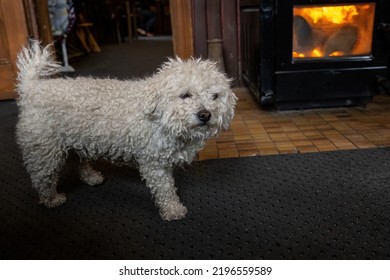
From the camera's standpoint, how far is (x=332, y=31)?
2.58 meters

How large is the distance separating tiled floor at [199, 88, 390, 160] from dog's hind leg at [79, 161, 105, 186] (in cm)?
60

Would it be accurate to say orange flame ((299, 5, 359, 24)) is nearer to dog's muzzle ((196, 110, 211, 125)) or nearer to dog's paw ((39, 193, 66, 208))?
dog's muzzle ((196, 110, 211, 125))

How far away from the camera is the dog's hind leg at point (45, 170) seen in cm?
158

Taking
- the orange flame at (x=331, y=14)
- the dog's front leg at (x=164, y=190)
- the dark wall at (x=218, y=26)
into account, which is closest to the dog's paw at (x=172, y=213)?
the dog's front leg at (x=164, y=190)

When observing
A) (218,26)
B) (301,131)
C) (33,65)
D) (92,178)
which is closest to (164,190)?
(92,178)

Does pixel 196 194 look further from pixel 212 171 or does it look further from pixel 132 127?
pixel 132 127

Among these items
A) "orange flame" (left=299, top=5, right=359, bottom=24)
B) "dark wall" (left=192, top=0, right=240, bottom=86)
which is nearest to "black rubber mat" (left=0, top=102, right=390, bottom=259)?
"orange flame" (left=299, top=5, right=359, bottom=24)

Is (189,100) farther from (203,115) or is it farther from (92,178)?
(92,178)

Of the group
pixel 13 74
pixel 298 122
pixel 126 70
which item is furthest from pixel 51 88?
pixel 126 70

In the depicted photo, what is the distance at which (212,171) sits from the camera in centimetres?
195

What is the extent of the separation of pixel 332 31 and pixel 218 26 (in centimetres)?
108

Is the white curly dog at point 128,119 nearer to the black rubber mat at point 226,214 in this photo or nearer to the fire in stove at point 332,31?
the black rubber mat at point 226,214

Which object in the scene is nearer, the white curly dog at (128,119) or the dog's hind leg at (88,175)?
the white curly dog at (128,119)

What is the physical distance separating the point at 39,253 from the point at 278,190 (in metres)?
1.02
